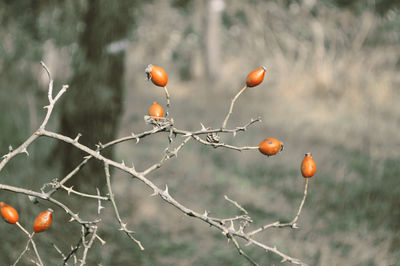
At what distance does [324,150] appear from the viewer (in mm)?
5469

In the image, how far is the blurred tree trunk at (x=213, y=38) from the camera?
34.6 feet

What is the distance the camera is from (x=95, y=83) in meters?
3.69

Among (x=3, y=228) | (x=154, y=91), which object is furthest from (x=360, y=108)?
(x=3, y=228)

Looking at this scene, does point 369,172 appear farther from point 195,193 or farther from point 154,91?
point 154,91

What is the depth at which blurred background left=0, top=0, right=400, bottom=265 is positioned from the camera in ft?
10.2

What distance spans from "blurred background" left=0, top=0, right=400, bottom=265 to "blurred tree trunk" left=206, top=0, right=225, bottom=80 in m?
0.05

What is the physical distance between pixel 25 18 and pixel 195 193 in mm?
3343

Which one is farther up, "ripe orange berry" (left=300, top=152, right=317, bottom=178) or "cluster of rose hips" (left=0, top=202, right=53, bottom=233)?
"ripe orange berry" (left=300, top=152, right=317, bottom=178)

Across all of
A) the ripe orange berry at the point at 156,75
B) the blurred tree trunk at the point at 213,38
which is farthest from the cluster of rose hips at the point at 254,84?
the blurred tree trunk at the point at 213,38

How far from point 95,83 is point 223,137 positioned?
2748 mm

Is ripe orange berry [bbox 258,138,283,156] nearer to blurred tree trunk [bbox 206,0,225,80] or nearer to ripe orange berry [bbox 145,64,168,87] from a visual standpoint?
ripe orange berry [bbox 145,64,168,87]

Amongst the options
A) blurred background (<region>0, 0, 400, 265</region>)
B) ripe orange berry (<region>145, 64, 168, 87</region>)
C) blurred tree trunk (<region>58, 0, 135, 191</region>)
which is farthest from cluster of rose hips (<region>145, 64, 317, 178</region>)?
blurred tree trunk (<region>58, 0, 135, 191</region>)

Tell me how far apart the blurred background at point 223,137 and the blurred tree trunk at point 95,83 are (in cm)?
1

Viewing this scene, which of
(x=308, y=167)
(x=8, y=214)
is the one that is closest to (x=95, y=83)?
(x=8, y=214)
